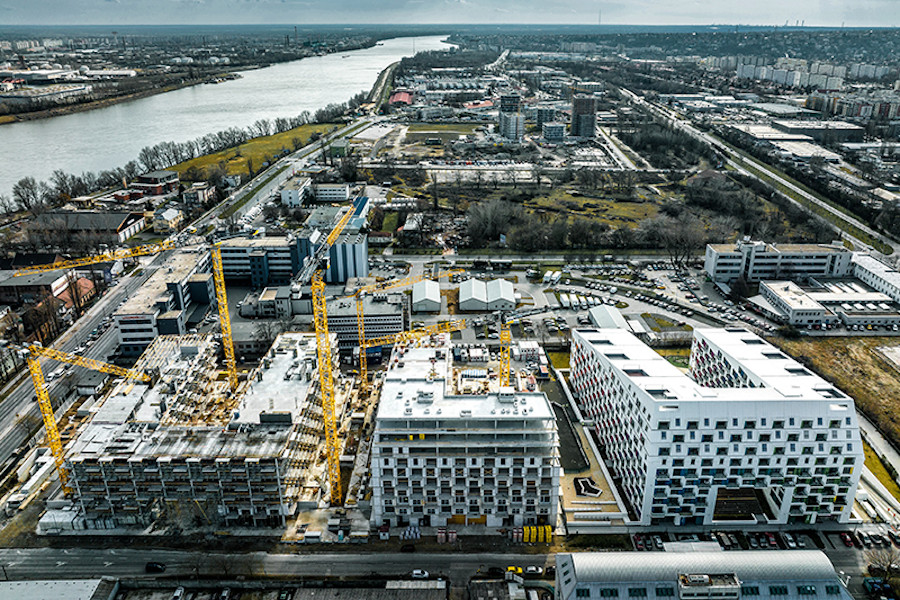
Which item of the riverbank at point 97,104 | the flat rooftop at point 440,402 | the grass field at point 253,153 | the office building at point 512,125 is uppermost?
the riverbank at point 97,104

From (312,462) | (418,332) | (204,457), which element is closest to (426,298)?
(418,332)

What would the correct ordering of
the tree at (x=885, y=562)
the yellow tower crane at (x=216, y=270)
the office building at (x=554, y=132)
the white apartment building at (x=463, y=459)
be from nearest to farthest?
the tree at (x=885, y=562) < the white apartment building at (x=463, y=459) < the yellow tower crane at (x=216, y=270) < the office building at (x=554, y=132)

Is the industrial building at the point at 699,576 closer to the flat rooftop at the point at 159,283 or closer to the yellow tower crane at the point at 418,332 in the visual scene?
the yellow tower crane at the point at 418,332

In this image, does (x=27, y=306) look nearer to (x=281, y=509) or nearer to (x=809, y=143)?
(x=281, y=509)

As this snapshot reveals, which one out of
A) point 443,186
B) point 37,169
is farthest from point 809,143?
point 37,169

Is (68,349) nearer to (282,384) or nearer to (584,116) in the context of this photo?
(282,384)

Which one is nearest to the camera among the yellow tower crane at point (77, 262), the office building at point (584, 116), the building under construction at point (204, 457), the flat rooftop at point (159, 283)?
the building under construction at point (204, 457)

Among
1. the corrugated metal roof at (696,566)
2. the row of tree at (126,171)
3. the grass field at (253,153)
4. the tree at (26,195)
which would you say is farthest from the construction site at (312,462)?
the grass field at (253,153)
